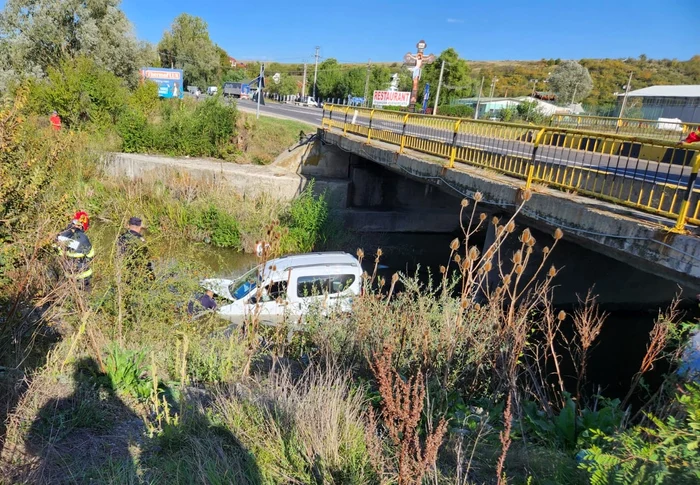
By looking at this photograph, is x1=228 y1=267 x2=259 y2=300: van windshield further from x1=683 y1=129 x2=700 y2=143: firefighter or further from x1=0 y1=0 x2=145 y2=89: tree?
x1=0 y1=0 x2=145 y2=89: tree

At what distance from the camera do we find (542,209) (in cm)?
696

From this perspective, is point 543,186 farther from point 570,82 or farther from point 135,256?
point 570,82

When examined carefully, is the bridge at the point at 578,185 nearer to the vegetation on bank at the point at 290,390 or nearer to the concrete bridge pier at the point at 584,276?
the vegetation on bank at the point at 290,390

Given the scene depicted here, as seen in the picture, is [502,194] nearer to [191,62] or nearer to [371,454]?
[371,454]

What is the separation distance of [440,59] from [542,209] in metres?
47.8

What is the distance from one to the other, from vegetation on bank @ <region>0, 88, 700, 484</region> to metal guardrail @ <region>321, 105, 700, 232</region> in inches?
88.2

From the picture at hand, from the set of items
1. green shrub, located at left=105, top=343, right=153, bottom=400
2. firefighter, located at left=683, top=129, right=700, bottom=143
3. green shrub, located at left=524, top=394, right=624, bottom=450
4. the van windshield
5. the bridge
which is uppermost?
firefighter, located at left=683, top=129, right=700, bottom=143

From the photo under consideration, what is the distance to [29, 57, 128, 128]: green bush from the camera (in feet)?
63.6

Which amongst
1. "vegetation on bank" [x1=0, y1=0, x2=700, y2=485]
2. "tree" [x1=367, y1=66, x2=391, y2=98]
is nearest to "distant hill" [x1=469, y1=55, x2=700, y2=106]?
"tree" [x1=367, y1=66, x2=391, y2=98]

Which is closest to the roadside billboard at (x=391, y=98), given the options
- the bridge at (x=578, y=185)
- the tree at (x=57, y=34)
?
the tree at (x=57, y=34)

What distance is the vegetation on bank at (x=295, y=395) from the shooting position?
2.49 m

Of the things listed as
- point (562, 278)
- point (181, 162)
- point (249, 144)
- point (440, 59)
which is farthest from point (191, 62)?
point (562, 278)

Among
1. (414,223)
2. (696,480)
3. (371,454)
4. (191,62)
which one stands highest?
(191,62)

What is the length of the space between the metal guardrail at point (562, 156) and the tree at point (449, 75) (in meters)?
39.5
